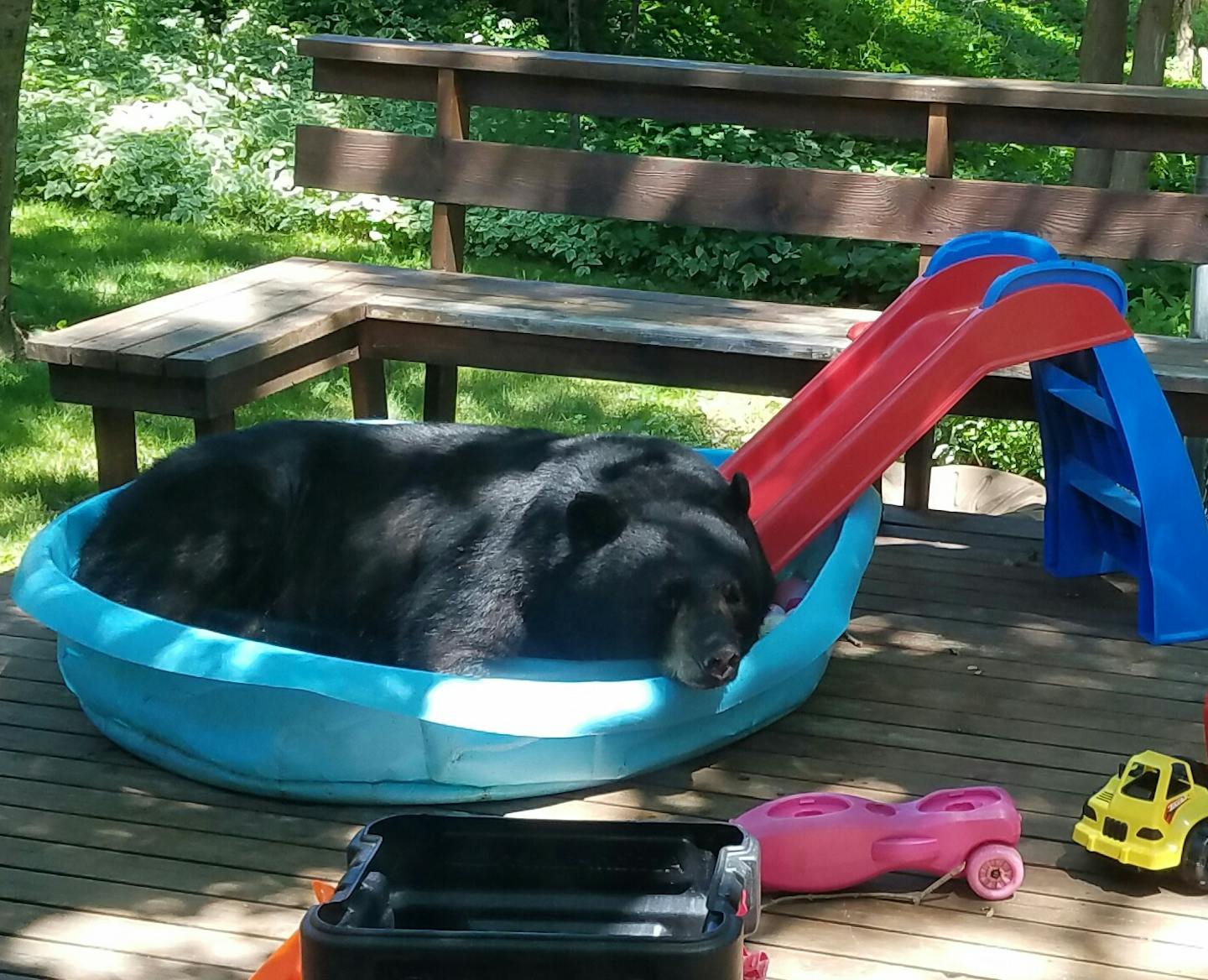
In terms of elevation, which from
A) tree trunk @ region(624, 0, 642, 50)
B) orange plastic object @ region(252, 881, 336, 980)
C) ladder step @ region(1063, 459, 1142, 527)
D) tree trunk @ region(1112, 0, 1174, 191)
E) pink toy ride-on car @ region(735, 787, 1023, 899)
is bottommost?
pink toy ride-on car @ region(735, 787, 1023, 899)

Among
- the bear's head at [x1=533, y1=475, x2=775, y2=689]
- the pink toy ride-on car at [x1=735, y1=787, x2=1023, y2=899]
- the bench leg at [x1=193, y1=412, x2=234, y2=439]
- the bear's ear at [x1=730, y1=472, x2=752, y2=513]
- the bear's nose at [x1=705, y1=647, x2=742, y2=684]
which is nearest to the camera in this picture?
the pink toy ride-on car at [x1=735, y1=787, x2=1023, y2=899]

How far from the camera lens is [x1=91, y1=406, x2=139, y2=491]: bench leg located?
194 inches

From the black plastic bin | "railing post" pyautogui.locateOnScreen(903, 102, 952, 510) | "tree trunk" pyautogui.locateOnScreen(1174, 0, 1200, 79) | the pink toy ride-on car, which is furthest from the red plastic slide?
"tree trunk" pyautogui.locateOnScreen(1174, 0, 1200, 79)

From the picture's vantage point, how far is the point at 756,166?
584 centimetres

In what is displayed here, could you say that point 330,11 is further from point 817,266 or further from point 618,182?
point 618,182

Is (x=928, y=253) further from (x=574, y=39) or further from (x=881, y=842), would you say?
(x=574, y=39)

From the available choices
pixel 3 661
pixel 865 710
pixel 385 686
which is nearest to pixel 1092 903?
pixel 865 710

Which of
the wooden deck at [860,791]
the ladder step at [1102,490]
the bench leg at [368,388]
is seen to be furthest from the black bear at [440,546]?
the bench leg at [368,388]

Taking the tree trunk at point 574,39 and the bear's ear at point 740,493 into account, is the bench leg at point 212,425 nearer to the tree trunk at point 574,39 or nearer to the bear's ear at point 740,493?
the bear's ear at point 740,493

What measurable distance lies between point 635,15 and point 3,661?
10334mm

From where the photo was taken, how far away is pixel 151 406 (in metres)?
4.66

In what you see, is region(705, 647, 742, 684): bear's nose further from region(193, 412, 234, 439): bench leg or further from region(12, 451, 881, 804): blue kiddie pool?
region(193, 412, 234, 439): bench leg

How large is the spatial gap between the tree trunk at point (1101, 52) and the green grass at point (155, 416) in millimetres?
2294

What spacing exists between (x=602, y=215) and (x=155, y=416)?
9.22 feet
